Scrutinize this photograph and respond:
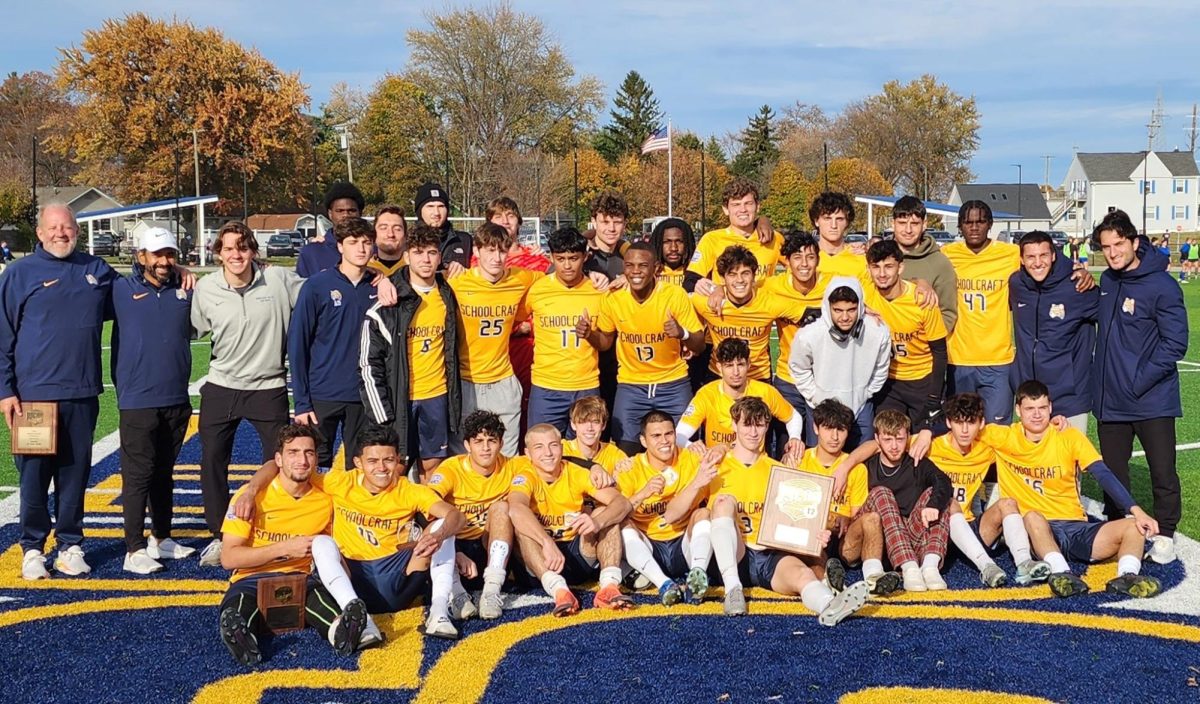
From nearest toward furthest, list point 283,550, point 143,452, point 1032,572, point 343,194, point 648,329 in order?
1. point 283,550
2. point 1032,572
3. point 143,452
4. point 648,329
5. point 343,194

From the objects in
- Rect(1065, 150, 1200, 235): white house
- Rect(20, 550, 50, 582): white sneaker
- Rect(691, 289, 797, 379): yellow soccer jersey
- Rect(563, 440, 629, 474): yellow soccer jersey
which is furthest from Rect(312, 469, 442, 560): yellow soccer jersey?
Rect(1065, 150, 1200, 235): white house

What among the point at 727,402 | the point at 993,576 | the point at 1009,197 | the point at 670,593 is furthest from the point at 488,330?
the point at 1009,197

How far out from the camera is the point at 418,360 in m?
5.84

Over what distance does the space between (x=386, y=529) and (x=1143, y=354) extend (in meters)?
4.44

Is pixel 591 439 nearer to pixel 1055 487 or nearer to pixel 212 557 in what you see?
pixel 212 557

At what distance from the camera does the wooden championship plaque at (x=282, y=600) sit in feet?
14.9

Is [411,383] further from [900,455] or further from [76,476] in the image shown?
[900,455]

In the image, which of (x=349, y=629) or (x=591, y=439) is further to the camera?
(x=591, y=439)

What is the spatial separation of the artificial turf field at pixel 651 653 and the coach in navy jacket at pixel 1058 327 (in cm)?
122

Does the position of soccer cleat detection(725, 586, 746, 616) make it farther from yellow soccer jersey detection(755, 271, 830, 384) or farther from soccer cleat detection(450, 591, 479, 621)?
yellow soccer jersey detection(755, 271, 830, 384)

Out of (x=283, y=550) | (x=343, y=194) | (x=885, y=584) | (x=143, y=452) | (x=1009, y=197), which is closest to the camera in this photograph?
(x=283, y=550)

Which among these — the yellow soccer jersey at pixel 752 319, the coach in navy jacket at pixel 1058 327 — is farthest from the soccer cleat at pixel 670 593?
the coach in navy jacket at pixel 1058 327

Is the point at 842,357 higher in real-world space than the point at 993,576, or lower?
higher

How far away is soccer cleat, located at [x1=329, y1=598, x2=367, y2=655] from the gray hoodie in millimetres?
2973
